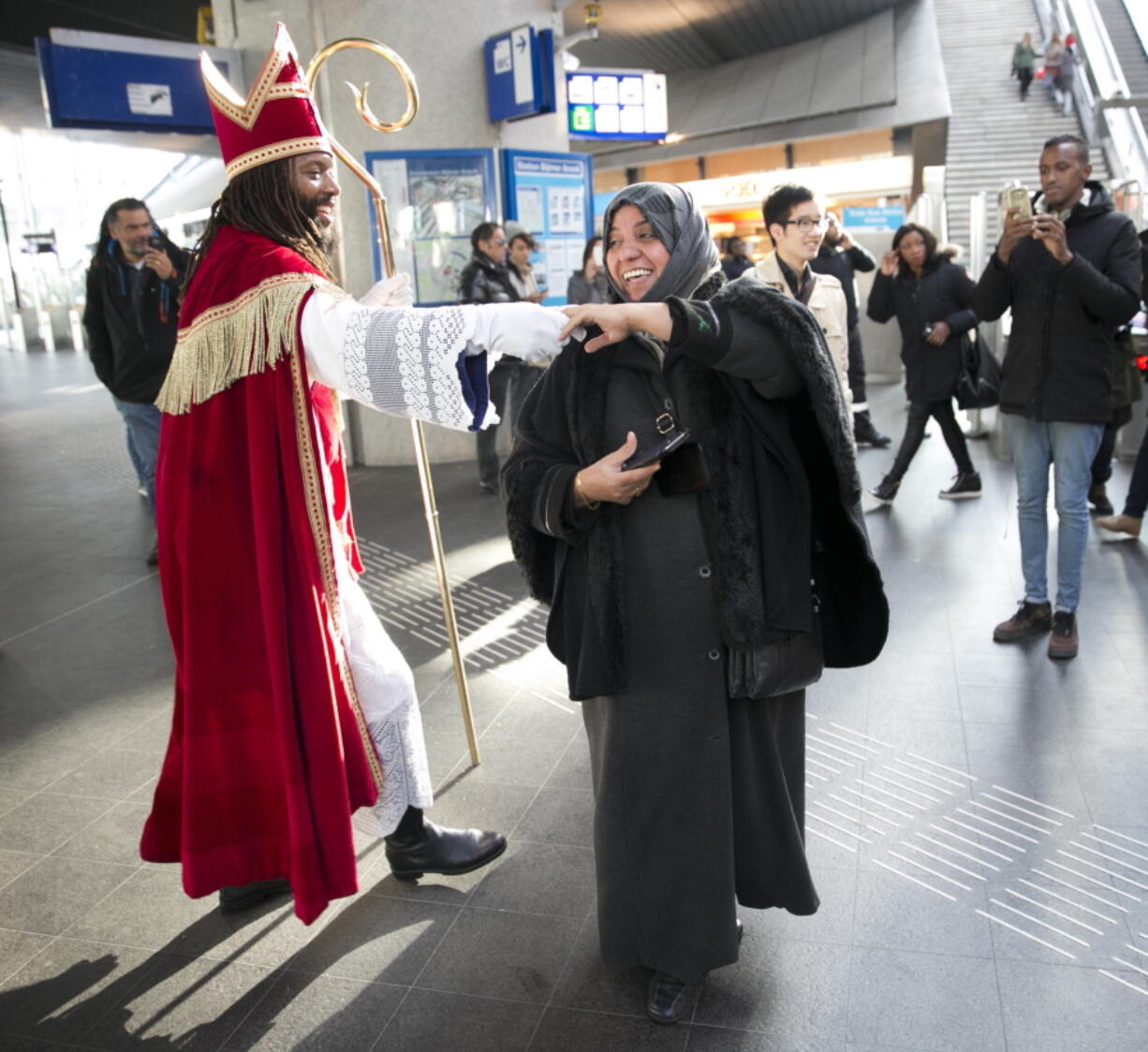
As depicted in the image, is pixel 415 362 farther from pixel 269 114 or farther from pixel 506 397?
pixel 506 397

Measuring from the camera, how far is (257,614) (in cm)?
243

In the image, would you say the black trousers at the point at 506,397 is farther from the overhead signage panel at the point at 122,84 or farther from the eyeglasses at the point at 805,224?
the eyeglasses at the point at 805,224

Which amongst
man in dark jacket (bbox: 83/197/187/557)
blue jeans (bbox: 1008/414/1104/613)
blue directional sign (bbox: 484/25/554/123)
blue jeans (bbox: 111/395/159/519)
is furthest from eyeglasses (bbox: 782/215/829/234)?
blue directional sign (bbox: 484/25/554/123)

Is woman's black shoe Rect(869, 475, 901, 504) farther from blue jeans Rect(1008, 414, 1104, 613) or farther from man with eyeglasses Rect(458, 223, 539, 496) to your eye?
man with eyeglasses Rect(458, 223, 539, 496)

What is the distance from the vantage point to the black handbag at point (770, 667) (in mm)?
2127

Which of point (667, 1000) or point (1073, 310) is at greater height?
point (1073, 310)

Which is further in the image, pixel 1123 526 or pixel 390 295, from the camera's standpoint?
pixel 1123 526

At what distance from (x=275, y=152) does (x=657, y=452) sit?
1.15 metres

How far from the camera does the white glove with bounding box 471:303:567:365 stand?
1927 mm

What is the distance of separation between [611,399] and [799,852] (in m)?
1.08

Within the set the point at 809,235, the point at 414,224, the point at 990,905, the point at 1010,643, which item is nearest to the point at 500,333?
the point at 990,905

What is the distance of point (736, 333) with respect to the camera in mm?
1911

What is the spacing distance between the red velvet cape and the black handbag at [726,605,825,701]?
0.91m

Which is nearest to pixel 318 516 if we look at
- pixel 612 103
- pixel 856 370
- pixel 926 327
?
pixel 926 327
